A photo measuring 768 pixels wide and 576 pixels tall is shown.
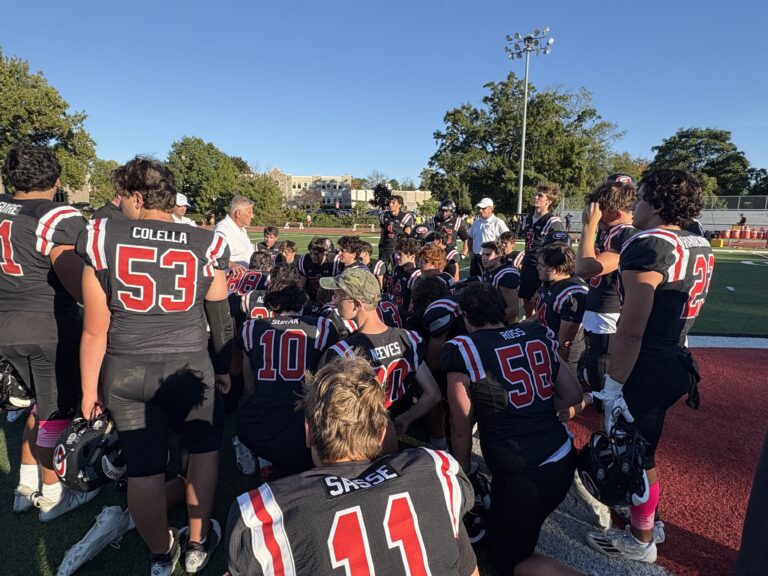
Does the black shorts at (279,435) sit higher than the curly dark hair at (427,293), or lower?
lower

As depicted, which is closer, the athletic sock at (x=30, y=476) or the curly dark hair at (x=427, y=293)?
the athletic sock at (x=30, y=476)

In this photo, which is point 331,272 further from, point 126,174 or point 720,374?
point 720,374

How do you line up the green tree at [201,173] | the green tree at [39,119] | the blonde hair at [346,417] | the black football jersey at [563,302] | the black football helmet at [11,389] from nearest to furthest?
the blonde hair at [346,417]
the black football helmet at [11,389]
the black football jersey at [563,302]
the green tree at [39,119]
the green tree at [201,173]

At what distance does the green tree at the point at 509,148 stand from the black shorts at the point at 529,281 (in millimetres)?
28835

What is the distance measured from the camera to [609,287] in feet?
11.7

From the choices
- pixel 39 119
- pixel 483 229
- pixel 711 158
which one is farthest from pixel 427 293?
pixel 711 158

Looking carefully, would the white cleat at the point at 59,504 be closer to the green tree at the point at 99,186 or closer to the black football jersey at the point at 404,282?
the black football jersey at the point at 404,282

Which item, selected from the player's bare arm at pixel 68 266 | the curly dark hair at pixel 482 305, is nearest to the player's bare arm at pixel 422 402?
the curly dark hair at pixel 482 305

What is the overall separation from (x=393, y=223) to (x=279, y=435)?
669 centimetres

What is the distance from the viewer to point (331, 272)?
632cm

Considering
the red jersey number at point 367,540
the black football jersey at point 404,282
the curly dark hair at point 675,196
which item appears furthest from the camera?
the black football jersey at point 404,282

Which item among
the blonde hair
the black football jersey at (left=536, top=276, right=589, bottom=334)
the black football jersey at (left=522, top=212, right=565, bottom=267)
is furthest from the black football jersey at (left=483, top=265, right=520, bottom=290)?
the blonde hair

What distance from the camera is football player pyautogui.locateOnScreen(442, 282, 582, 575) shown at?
2215 mm

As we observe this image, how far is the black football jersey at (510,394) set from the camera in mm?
2262
